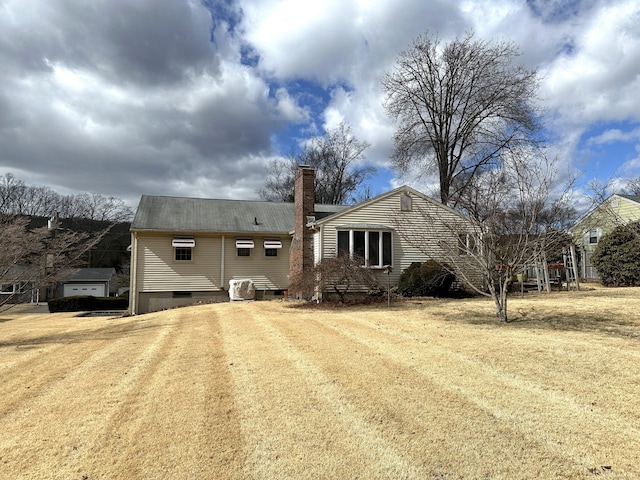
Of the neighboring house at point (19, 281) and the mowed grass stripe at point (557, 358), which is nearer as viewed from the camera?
the mowed grass stripe at point (557, 358)

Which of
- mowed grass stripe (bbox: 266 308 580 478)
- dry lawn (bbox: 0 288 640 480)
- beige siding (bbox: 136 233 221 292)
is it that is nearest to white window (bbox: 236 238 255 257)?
beige siding (bbox: 136 233 221 292)

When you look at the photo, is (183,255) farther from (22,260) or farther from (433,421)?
(433,421)

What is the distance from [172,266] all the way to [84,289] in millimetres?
21788

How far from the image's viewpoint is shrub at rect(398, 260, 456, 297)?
603 inches

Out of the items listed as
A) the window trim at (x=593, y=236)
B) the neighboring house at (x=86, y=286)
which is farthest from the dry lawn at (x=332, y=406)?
the neighboring house at (x=86, y=286)

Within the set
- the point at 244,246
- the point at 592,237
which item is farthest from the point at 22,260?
the point at 592,237

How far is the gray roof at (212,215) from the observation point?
18.5 m

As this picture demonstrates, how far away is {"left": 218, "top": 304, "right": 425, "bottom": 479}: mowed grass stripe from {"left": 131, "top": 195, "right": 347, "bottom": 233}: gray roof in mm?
12928

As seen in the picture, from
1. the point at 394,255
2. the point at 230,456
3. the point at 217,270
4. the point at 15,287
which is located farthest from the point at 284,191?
the point at 230,456

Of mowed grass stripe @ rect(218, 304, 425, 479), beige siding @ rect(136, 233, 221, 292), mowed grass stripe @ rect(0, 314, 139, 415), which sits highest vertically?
beige siding @ rect(136, 233, 221, 292)

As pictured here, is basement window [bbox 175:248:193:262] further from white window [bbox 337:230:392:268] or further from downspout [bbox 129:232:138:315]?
white window [bbox 337:230:392:268]

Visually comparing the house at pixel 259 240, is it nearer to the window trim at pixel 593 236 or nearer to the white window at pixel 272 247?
the white window at pixel 272 247

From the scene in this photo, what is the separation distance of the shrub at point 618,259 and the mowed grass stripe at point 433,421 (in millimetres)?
18304

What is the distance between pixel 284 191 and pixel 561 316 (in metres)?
34.7
